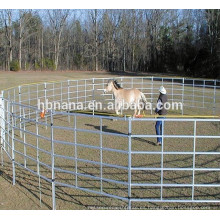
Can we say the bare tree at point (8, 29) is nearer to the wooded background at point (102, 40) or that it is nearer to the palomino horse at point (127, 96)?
the wooded background at point (102, 40)

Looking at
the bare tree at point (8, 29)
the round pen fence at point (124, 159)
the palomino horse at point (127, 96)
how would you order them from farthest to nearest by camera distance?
the bare tree at point (8, 29) < the palomino horse at point (127, 96) < the round pen fence at point (124, 159)

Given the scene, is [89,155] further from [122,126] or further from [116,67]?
[116,67]

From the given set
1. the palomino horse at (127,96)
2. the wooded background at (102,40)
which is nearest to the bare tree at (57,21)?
the wooded background at (102,40)

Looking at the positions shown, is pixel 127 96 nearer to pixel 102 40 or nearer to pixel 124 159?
pixel 124 159

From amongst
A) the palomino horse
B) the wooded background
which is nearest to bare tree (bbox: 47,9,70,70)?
the wooded background

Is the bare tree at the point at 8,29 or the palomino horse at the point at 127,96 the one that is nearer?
the palomino horse at the point at 127,96

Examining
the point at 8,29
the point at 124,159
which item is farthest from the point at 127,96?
the point at 8,29

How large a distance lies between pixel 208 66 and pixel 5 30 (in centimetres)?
2842

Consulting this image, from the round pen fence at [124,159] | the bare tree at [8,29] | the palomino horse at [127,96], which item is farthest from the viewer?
the bare tree at [8,29]

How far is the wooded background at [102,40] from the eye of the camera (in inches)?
1704

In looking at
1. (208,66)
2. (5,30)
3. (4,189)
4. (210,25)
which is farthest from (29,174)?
(5,30)

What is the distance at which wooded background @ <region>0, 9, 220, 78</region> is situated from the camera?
43281 mm

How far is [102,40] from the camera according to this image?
46.9m

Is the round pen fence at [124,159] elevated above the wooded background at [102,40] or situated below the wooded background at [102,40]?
below
